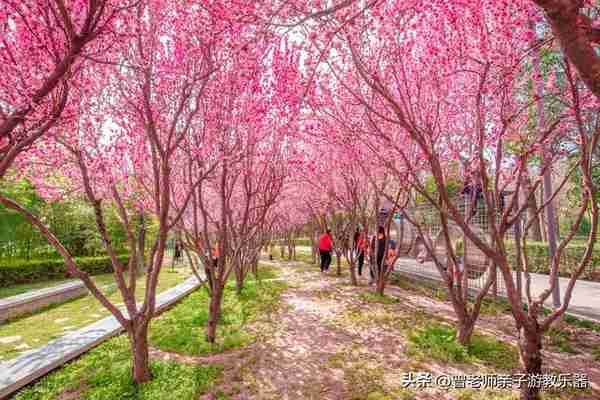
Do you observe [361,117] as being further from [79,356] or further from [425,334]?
[79,356]

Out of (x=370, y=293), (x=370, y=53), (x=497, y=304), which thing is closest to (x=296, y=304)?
(x=370, y=293)

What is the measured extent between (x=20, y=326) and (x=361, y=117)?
875cm

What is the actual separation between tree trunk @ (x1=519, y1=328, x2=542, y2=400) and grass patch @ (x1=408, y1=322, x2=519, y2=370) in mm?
1099

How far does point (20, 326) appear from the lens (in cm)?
712

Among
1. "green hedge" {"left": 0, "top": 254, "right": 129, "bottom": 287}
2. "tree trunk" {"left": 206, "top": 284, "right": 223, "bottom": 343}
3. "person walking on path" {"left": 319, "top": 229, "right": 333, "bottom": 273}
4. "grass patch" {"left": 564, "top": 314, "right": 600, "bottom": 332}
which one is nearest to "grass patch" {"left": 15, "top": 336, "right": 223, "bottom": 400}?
"tree trunk" {"left": 206, "top": 284, "right": 223, "bottom": 343}

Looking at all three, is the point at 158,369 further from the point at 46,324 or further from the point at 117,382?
the point at 46,324

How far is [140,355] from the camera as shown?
153 inches

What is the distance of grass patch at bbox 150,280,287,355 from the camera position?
5207 millimetres

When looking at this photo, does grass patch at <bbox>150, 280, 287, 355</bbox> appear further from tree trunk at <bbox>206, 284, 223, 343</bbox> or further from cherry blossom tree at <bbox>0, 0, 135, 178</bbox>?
cherry blossom tree at <bbox>0, 0, 135, 178</bbox>

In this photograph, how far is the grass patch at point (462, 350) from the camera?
4395mm

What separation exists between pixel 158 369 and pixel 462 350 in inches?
169

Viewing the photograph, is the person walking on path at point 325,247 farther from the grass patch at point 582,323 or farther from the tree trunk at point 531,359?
the tree trunk at point 531,359

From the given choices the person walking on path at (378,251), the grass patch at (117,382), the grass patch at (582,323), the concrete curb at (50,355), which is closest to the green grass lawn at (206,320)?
the grass patch at (117,382)

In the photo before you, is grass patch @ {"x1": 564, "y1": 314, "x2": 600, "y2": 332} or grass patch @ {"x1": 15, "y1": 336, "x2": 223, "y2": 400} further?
grass patch @ {"x1": 564, "y1": 314, "x2": 600, "y2": 332}
